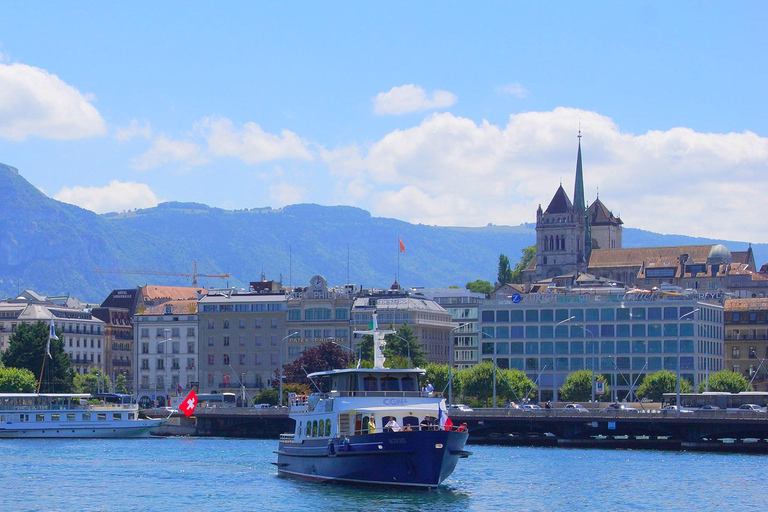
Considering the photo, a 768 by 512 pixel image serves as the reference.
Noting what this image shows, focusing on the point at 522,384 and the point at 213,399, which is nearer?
the point at 522,384

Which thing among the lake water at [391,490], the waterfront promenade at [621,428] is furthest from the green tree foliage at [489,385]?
the lake water at [391,490]

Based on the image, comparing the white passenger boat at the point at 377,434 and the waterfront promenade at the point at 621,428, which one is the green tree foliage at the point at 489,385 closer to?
the waterfront promenade at the point at 621,428

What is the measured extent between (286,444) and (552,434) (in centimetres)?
4675

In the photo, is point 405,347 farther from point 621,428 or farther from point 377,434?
point 377,434

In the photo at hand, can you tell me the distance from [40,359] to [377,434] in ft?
349

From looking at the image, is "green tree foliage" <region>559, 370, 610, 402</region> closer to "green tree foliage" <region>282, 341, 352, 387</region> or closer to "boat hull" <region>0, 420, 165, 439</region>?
"green tree foliage" <region>282, 341, 352, 387</region>

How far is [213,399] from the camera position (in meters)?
194

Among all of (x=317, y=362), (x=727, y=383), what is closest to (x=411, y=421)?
(x=727, y=383)

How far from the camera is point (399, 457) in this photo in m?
79.0

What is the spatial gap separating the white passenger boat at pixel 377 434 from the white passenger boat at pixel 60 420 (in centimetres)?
6055

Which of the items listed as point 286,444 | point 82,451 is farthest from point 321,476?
point 82,451

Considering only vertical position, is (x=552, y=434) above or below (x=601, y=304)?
below

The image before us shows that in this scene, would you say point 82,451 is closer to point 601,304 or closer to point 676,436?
point 676,436

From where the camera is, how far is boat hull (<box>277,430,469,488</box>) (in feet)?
257
